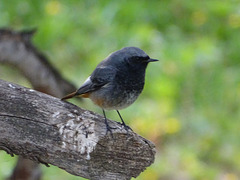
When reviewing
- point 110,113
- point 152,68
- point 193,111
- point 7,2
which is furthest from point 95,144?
point 193,111

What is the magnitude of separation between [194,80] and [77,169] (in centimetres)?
334

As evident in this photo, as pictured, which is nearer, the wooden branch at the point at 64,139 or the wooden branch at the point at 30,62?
the wooden branch at the point at 64,139

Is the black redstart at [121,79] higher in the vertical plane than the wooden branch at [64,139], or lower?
higher

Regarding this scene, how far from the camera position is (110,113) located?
625 cm

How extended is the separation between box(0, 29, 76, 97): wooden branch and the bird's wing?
73cm

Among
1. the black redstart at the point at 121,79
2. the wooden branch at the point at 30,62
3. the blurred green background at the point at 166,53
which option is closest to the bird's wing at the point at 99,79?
the black redstart at the point at 121,79

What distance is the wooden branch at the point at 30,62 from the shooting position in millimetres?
4613

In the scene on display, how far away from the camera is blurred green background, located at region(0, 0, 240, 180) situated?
581 cm

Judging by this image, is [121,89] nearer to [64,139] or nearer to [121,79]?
[121,79]

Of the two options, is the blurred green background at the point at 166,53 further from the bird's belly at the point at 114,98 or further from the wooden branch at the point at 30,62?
the bird's belly at the point at 114,98

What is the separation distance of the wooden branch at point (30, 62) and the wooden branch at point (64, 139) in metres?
1.21

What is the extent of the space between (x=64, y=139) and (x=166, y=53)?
265 cm

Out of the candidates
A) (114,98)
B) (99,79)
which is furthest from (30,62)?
(114,98)

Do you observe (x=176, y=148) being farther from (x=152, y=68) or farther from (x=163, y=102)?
(x=152, y=68)
